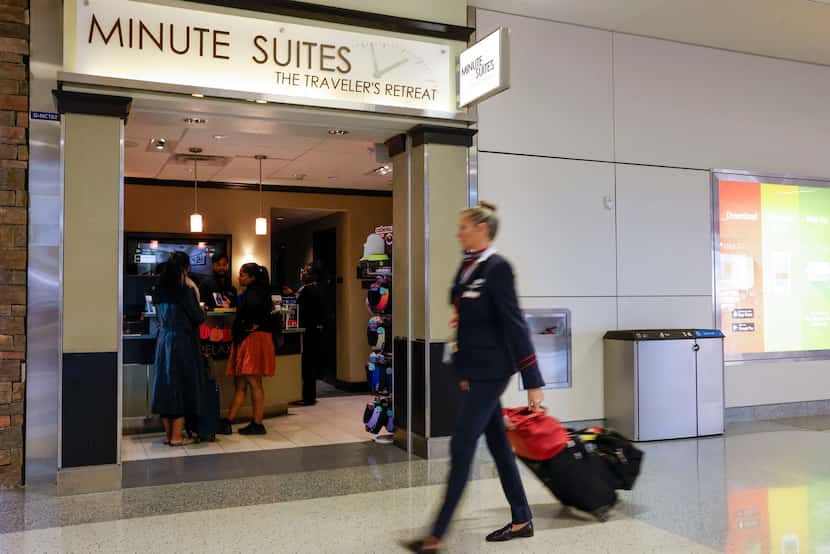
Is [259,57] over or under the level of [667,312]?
over

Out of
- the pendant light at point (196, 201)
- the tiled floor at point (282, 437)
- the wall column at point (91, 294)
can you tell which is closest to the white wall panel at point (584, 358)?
the tiled floor at point (282, 437)

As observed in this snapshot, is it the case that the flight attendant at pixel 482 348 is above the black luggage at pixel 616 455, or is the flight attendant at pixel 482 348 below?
above

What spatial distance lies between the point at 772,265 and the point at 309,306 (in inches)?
216

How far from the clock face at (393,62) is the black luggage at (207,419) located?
9.55ft

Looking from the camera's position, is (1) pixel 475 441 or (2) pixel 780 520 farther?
(2) pixel 780 520

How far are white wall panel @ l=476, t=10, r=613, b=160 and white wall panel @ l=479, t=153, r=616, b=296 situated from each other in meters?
0.15

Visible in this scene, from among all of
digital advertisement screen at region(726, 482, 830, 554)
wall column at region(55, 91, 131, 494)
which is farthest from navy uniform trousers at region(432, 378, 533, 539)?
wall column at region(55, 91, 131, 494)

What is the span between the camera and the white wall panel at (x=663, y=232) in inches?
251

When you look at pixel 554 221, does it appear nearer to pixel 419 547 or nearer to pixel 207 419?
pixel 207 419

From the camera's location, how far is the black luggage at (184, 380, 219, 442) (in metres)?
6.11

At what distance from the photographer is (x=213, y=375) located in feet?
23.6

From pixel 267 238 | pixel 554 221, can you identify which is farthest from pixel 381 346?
pixel 267 238

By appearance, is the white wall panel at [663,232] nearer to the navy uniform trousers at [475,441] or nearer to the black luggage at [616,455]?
the black luggage at [616,455]

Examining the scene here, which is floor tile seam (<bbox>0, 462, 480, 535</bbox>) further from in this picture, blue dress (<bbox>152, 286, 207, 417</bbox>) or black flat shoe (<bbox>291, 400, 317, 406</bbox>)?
black flat shoe (<bbox>291, 400, 317, 406</bbox>)
